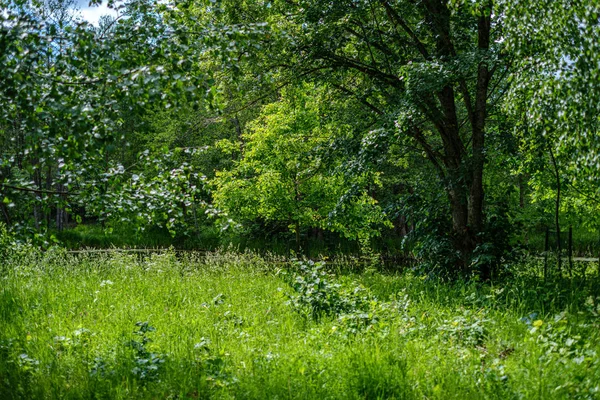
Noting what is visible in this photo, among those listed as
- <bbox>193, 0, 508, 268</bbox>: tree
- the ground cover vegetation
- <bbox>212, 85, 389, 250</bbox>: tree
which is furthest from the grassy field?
<bbox>212, 85, 389, 250</bbox>: tree

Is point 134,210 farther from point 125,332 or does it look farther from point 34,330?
point 34,330

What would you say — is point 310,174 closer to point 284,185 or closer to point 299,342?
point 284,185

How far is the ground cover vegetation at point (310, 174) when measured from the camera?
4070mm

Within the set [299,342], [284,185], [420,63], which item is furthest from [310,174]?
[299,342]

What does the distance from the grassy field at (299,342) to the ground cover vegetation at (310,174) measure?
1.1 inches

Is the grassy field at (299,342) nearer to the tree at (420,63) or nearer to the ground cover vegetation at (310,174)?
the ground cover vegetation at (310,174)

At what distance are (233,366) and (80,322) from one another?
2.91 meters

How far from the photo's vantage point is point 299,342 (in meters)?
5.36

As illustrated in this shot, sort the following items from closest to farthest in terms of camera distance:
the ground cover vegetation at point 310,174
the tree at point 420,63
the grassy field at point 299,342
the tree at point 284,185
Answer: the ground cover vegetation at point 310,174 → the grassy field at point 299,342 → the tree at point 420,63 → the tree at point 284,185

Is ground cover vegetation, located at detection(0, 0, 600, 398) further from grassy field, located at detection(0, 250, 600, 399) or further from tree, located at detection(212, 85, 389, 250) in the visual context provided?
tree, located at detection(212, 85, 389, 250)

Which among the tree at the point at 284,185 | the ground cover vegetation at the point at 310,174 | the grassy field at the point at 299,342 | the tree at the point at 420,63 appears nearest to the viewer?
the ground cover vegetation at the point at 310,174

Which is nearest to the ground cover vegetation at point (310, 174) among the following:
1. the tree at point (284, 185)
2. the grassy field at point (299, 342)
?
the grassy field at point (299, 342)

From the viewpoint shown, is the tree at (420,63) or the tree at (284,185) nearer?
the tree at (420,63)

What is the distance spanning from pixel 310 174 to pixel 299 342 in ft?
21.7
